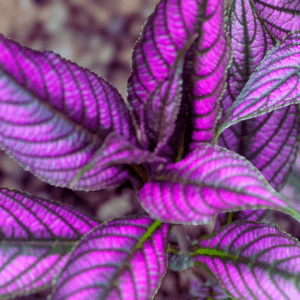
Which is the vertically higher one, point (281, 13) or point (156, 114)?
point (281, 13)

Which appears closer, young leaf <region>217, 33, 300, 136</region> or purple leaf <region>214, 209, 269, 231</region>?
young leaf <region>217, 33, 300, 136</region>

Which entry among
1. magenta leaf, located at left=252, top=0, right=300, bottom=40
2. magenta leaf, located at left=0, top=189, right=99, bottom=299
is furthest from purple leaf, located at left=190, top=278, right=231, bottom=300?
magenta leaf, located at left=252, top=0, right=300, bottom=40

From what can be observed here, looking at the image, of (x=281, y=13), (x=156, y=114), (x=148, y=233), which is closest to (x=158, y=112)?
(x=156, y=114)

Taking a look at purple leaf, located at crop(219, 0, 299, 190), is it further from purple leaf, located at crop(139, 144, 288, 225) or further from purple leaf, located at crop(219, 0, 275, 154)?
purple leaf, located at crop(139, 144, 288, 225)

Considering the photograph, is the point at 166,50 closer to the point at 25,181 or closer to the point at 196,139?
the point at 196,139

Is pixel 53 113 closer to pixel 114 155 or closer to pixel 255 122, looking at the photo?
pixel 114 155
